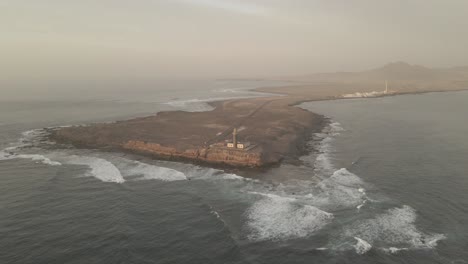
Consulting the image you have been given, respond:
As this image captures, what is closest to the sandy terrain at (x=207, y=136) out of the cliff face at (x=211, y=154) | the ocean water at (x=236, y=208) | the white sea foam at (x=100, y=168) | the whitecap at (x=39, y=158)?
the cliff face at (x=211, y=154)

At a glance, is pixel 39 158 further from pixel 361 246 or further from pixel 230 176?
pixel 361 246

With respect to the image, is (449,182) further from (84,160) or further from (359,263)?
(84,160)

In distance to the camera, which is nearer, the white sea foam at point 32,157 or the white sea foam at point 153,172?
the white sea foam at point 153,172

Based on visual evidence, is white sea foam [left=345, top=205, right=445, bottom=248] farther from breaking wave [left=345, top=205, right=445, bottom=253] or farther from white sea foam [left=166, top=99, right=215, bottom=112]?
white sea foam [left=166, top=99, right=215, bottom=112]

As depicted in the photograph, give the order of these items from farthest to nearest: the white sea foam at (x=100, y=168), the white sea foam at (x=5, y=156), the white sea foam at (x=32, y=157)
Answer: the white sea foam at (x=5, y=156) → the white sea foam at (x=32, y=157) → the white sea foam at (x=100, y=168)

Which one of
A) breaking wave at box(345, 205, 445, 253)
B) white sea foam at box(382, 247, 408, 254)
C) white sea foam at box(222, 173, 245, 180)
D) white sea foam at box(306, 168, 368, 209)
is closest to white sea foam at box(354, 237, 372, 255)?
breaking wave at box(345, 205, 445, 253)

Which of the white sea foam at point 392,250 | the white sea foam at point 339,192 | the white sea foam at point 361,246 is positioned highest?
the white sea foam at point 339,192

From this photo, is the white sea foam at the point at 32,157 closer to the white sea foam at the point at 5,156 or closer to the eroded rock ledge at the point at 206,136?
the white sea foam at the point at 5,156
